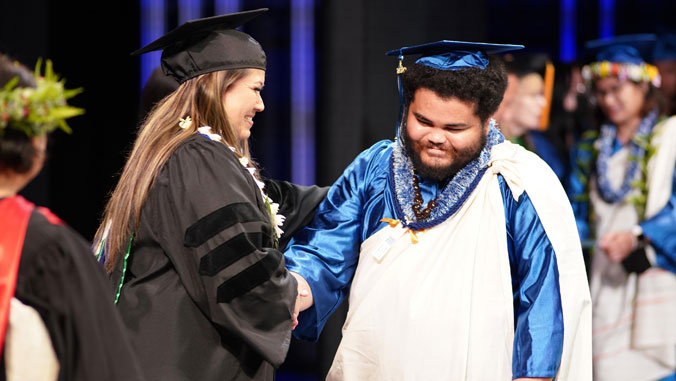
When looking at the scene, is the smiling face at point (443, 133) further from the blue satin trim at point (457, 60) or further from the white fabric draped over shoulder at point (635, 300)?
the white fabric draped over shoulder at point (635, 300)

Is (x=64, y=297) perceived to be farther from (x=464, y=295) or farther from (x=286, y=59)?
(x=286, y=59)

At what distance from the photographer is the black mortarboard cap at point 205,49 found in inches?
102

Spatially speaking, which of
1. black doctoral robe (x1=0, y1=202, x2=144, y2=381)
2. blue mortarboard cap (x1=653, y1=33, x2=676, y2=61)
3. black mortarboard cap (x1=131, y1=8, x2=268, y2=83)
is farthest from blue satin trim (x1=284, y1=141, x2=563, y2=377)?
blue mortarboard cap (x1=653, y1=33, x2=676, y2=61)

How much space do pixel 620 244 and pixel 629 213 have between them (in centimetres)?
23

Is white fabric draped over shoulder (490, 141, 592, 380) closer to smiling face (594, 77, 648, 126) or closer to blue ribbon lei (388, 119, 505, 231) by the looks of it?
blue ribbon lei (388, 119, 505, 231)

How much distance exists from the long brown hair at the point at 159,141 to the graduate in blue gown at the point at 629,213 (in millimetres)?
2662

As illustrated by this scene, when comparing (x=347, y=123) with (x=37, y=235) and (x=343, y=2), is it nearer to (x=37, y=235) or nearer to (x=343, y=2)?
(x=343, y=2)

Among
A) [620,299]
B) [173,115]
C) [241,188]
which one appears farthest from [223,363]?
[620,299]

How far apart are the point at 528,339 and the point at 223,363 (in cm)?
86

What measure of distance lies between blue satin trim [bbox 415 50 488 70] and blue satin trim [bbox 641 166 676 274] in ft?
7.40

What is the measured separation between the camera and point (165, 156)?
2.47 metres

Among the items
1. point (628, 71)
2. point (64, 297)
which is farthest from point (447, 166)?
point (628, 71)

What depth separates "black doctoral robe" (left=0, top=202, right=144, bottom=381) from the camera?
1.75 meters

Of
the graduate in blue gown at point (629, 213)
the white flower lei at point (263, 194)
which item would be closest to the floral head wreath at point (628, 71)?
the graduate in blue gown at point (629, 213)
